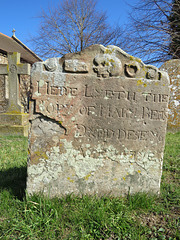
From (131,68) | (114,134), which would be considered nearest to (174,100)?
(131,68)

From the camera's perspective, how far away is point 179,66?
6.29 metres

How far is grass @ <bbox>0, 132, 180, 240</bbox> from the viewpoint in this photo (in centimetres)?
179

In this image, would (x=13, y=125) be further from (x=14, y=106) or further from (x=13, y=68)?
(x=13, y=68)

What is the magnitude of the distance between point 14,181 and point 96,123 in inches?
62.9

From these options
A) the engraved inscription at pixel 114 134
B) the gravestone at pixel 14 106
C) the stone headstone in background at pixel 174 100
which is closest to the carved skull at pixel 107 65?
the engraved inscription at pixel 114 134

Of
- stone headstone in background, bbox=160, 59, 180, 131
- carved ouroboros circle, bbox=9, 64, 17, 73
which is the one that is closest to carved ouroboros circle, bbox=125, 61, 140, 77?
stone headstone in background, bbox=160, 59, 180, 131

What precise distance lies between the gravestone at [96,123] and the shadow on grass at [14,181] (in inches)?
12.3

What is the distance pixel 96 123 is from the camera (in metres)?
2.32

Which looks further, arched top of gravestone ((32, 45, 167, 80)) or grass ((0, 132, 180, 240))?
arched top of gravestone ((32, 45, 167, 80))

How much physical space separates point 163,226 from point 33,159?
1.59m

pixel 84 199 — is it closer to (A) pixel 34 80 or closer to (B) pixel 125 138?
(B) pixel 125 138


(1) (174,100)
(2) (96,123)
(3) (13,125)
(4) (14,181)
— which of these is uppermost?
(1) (174,100)

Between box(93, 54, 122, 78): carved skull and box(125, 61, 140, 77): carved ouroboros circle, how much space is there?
0.29ft

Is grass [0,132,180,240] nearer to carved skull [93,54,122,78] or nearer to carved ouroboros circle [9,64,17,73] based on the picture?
carved skull [93,54,122,78]
